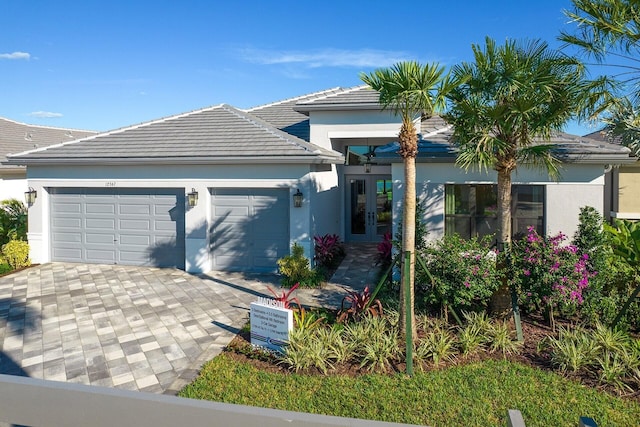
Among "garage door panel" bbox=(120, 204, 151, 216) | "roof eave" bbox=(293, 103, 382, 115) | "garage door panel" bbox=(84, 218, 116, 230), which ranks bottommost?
"garage door panel" bbox=(84, 218, 116, 230)

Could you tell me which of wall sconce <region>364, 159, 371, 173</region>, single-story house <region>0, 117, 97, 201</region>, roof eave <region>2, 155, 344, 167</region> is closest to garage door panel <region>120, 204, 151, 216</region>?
roof eave <region>2, 155, 344, 167</region>

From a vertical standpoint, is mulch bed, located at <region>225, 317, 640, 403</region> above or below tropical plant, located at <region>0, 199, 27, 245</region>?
below

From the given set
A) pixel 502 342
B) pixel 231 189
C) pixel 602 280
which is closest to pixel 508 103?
pixel 602 280

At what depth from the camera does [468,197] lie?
11.4m

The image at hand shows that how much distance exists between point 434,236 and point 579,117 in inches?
174

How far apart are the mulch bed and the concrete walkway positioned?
0.39m

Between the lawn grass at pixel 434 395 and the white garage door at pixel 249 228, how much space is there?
6.46 metres

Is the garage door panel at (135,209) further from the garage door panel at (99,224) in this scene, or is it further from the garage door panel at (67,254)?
the garage door panel at (67,254)

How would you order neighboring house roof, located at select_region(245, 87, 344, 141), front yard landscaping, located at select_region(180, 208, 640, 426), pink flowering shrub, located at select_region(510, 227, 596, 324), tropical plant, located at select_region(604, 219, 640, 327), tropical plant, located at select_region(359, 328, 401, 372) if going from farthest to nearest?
neighboring house roof, located at select_region(245, 87, 344, 141), tropical plant, located at select_region(604, 219, 640, 327), pink flowering shrub, located at select_region(510, 227, 596, 324), tropical plant, located at select_region(359, 328, 401, 372), front yard landscaping, located at select_region(180, 208, 640, 426)

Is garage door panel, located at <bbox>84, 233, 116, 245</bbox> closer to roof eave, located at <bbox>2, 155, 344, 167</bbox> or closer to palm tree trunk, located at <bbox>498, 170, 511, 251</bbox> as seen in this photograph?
roof eave, located at <bbox>2, 155, 344, 167</bbox>

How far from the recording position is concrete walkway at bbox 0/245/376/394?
22.5 ft

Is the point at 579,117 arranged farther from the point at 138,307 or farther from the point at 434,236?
the point at 138,307

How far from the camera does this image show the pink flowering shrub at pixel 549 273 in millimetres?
7758

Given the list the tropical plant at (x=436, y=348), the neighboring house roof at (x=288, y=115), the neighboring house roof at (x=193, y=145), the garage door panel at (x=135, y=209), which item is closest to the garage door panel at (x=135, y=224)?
the garage door panel at (x=135, y=209)
